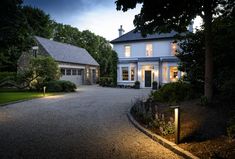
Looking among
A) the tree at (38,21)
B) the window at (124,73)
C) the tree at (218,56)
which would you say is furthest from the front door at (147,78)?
the tree at (38,21)

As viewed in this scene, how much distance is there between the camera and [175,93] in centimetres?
1291

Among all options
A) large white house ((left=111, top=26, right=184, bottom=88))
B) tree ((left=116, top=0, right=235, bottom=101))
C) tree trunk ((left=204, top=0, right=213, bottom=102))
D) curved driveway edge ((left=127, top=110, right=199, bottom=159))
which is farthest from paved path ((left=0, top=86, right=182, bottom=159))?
large white house ((left=111, top=26, right=184, bottom=88))

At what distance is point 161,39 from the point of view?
3105cm

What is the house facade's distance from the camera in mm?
33925

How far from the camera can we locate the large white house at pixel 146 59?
101 ft

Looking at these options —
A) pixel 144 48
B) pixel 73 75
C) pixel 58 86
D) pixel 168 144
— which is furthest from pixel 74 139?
pixel 73 75

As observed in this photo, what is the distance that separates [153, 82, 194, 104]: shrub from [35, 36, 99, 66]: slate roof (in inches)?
901

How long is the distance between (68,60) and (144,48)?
1193cm

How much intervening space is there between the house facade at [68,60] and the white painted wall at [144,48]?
8167 mm

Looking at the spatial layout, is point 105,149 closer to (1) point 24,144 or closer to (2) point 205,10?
(1) point 24,144

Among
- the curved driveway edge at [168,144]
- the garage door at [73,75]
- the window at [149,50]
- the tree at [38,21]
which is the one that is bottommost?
the curved driveway edge at [168,144]

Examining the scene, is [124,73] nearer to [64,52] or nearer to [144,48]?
[144,48]

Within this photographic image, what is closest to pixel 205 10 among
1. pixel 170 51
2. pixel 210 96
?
pixel 210 96

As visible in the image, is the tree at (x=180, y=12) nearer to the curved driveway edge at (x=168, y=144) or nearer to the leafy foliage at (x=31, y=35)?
the curved driveway edge at (x=168, y=144)
